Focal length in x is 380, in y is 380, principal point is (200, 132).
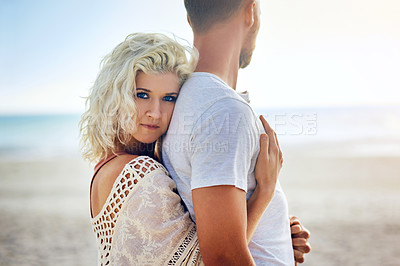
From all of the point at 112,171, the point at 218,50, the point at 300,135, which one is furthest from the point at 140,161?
the point at 300,135

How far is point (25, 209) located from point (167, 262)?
246 inches

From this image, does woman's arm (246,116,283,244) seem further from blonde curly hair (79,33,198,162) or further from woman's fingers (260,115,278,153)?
blonde curly hair (79,33,198,162)

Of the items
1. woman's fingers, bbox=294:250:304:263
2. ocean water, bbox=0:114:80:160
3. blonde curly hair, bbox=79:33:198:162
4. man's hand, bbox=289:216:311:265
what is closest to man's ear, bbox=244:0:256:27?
blonde curly hair, bbox=79:33:198:162

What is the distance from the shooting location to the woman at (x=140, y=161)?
1.56 metres

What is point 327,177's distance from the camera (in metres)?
9.84

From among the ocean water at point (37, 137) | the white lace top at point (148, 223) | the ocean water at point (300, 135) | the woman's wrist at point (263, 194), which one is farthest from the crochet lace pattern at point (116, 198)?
the ocean water at point (37, 137)

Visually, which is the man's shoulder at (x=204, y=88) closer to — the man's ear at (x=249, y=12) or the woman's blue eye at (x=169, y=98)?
the woman's blue eye at (x=169, y=98)

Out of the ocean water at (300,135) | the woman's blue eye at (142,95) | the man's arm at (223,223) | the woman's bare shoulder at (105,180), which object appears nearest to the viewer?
the man's arm at (223,223)

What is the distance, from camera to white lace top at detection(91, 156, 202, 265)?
155 centimetres

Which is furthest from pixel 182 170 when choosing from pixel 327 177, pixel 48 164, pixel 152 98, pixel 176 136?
pixel 48 164

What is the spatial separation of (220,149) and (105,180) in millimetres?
598

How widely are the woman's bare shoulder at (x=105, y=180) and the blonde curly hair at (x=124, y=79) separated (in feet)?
0.38

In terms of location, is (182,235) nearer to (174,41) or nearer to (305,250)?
(305,250)

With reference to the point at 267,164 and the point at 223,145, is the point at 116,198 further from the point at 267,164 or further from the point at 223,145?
the point at 267,164
